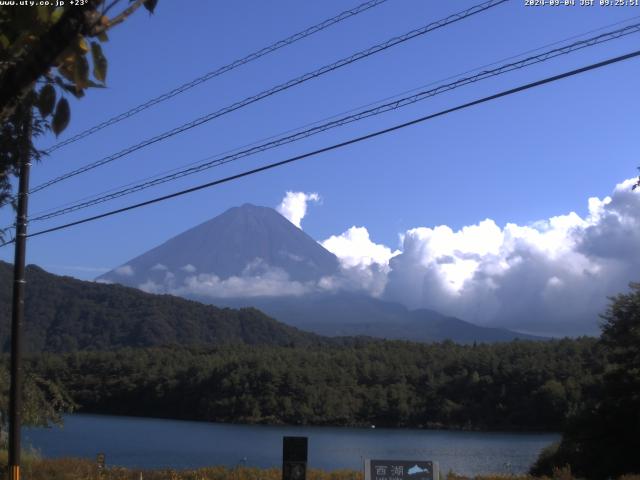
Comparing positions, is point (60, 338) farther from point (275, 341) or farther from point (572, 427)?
point (572, 427)

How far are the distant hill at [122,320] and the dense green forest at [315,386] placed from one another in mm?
39454

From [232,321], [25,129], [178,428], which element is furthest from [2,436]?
[232,321]

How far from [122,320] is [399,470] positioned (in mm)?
129485

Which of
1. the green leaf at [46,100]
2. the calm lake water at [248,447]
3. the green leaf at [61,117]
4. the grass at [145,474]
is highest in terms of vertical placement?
the green leaf at [46,100]

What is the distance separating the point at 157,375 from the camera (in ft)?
255

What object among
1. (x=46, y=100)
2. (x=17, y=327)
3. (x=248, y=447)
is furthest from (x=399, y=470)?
(x=248, y=447)

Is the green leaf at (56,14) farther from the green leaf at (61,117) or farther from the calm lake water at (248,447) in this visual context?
the calm lake water at (248,447)

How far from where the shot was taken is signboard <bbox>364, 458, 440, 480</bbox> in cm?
1077

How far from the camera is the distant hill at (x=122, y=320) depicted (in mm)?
122312

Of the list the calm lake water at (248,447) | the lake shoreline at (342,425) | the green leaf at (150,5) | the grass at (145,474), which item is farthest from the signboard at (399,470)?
the lake shoreline at (342,425)

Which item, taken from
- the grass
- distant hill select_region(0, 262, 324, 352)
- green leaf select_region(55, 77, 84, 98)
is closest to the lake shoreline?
distant hill select_region(0, 262, 324, 352)

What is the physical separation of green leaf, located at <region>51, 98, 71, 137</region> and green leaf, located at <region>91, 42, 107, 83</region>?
0.69 feet

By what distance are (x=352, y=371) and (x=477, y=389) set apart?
16.0m

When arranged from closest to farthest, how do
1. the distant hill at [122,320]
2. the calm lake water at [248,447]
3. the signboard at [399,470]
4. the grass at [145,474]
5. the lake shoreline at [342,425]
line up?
the signboard at [399,470] < the grass at [145,474] < the calm lake water at [248,447] < the lake shoreline at [342,425] < the distant hill at [122,320]
